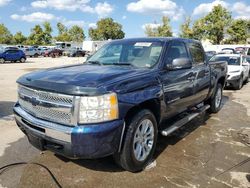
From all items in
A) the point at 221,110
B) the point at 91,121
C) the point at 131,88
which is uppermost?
the point at 131,88

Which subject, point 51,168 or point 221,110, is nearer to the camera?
point 51,168

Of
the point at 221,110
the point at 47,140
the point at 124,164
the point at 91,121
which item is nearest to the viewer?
the point at 91,121

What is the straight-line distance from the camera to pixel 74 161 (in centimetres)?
428

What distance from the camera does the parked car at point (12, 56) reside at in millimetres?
28109

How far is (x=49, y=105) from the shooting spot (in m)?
3.46

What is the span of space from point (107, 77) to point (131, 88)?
0.34m

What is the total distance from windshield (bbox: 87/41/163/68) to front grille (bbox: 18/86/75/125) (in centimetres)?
153

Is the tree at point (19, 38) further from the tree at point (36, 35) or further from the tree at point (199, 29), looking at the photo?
the tree at point (199, 29)

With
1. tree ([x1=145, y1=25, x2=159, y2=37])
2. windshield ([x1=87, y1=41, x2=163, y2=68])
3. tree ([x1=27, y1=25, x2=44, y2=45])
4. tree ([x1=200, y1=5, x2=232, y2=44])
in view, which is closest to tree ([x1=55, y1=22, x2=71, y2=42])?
tree ([x1=27, y1=25, x2=44, y2=45])

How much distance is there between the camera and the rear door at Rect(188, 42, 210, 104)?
5.58 meters

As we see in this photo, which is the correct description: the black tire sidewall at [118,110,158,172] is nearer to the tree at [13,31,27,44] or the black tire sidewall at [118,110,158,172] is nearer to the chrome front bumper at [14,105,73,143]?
the chrome front bumper at [14,105,73,143]

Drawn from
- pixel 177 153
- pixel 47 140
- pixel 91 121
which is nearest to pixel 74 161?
pixel 47 140

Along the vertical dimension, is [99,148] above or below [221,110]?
above

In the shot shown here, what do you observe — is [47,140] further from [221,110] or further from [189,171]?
[221,110]
